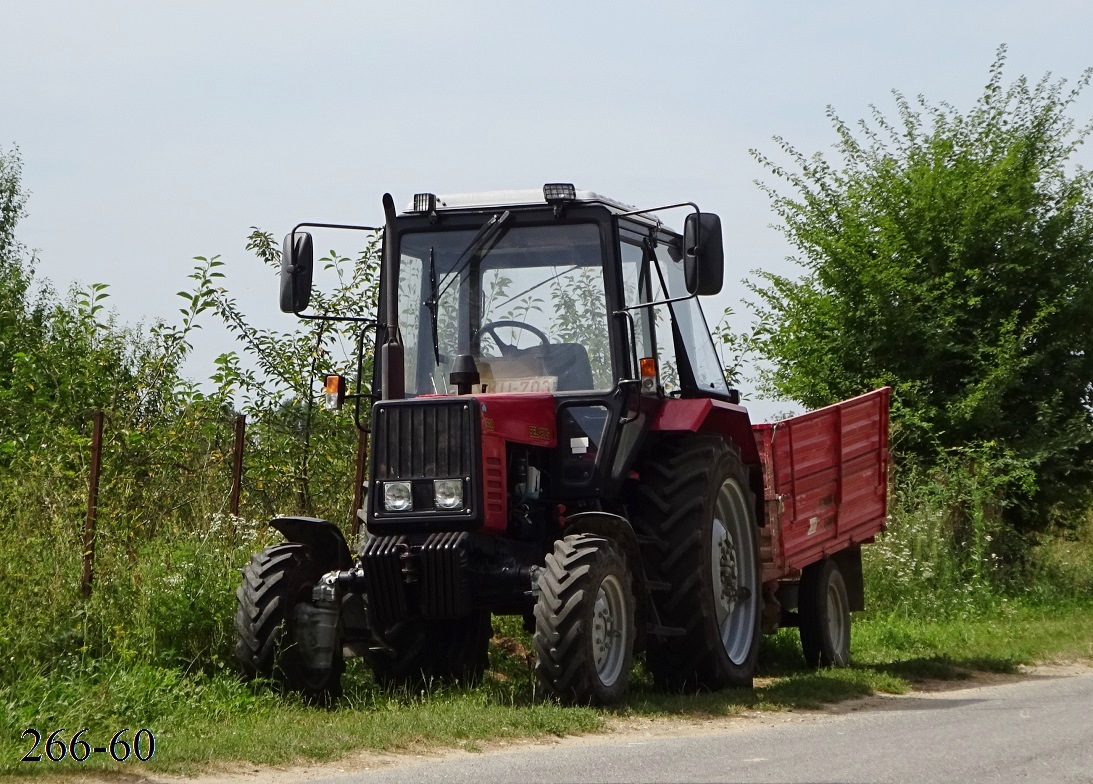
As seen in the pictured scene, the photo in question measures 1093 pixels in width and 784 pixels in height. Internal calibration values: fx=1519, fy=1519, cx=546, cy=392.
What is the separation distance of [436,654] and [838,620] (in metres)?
4.04

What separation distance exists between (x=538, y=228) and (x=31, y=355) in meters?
5.66

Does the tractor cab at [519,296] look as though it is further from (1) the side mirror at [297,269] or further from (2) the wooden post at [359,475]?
(2) the wooden post at [359,475]

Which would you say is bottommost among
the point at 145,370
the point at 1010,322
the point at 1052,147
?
the point at 145,370

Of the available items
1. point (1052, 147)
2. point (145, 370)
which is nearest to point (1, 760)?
point (145, 370)

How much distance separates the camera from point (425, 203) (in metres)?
9.34

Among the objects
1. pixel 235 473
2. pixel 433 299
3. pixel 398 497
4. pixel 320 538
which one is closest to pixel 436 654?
pixel 320 538

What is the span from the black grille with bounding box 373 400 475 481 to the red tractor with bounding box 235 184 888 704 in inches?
0.4

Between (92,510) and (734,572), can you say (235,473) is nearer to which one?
(92,510)

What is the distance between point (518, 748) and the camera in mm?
7152

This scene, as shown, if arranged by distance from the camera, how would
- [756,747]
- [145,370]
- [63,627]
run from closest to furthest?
[756,747] < [63,627] < [145,370]

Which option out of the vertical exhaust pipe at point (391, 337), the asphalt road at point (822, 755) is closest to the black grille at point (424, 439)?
the vertical exhaust pipe at point (391, 337)

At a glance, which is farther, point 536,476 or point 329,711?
point 536,476

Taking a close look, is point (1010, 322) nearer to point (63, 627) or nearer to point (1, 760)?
point (63, 627)

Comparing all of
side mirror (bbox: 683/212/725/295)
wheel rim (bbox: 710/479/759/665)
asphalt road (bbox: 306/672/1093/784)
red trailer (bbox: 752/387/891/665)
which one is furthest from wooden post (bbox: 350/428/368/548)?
asphalt road (bbox: 306/672/1093/784)
